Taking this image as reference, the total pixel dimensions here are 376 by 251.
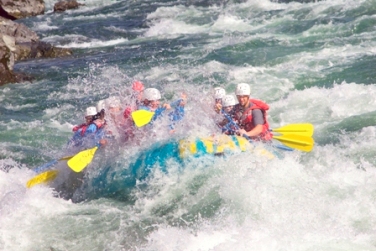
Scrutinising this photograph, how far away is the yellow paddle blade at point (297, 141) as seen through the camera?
8.58m

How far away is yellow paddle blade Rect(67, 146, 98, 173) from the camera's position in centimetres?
798

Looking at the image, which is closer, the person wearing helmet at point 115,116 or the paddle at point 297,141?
the person wearing helmet at point 115,116

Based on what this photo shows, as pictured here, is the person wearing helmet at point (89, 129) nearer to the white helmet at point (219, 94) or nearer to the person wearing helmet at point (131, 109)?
the person wearing helmet at point (131, 109)

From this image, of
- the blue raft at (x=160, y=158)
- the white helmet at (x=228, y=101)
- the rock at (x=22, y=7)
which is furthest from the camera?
the rock at (x=22, y=7)

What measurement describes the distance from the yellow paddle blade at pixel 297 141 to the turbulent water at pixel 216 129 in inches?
7.0

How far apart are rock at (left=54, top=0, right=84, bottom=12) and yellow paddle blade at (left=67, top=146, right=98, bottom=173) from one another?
20745 mm

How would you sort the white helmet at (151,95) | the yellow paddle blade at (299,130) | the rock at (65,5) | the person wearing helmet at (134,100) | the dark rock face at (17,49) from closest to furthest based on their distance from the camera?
the white helmet at (151,95) → the person wearing helmet at (134,100) → the yellow paddle blade at (299,130) → the dark rock face at (17,49) → the rock at (65,5)

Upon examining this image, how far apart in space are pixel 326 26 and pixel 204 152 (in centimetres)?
1023

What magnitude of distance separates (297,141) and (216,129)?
1.26 metres

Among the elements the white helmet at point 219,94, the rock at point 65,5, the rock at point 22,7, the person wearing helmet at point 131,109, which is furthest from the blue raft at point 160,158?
the rock at point 65,5

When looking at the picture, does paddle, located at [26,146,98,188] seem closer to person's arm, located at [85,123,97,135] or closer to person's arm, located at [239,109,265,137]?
person's arm, located at [85,123,97,135]

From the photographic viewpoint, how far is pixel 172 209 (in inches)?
286

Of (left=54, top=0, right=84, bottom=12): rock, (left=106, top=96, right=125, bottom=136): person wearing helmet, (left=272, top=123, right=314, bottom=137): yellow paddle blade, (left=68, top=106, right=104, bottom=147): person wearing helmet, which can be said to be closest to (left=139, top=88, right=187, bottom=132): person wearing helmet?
(left=106, top=96, right=125, bottom=136): person wearing helmet

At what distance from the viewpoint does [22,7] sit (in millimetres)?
26859
